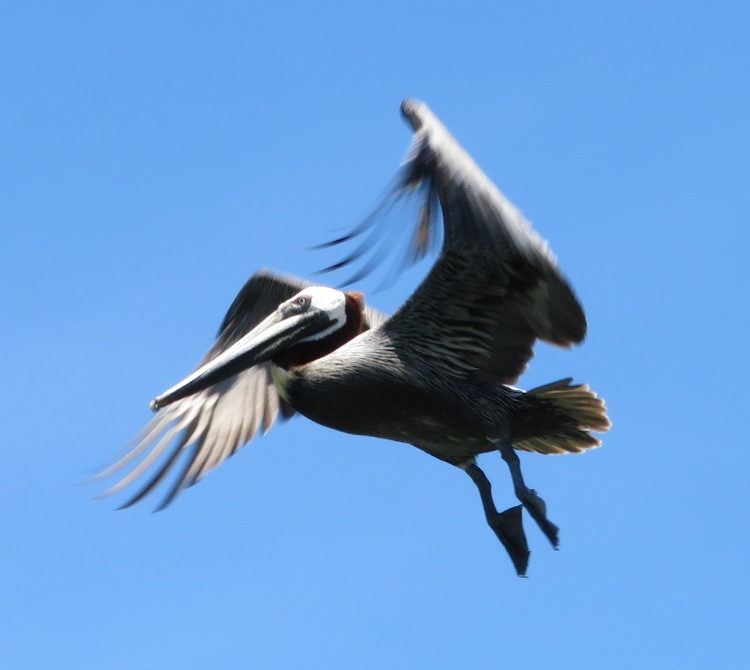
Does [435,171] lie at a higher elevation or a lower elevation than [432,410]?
higher

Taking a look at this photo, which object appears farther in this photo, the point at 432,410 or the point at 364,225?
the point at 432,410

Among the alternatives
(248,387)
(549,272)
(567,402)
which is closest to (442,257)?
(549,272)

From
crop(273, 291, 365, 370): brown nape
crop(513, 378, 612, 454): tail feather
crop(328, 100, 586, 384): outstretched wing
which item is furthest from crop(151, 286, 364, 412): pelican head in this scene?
crop(513, 378, 612, 454): tail feather

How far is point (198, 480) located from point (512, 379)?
→ 2465 millimetres

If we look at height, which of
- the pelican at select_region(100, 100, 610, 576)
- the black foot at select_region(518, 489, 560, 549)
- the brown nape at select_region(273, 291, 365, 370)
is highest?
the brown nape at select_region(273, 291, 365, 370)

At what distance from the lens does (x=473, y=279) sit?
904 centimetres

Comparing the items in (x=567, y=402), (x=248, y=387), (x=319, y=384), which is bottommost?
(x=567, y=402)

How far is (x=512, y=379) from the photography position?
957 cm

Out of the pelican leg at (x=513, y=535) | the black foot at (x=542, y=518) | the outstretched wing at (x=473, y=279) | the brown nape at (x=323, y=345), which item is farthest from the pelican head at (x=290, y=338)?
the black foot at (x=542, y=518)

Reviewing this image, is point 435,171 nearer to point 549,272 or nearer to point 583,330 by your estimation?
point 549,272

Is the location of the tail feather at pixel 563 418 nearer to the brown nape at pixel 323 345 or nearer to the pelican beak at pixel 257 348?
the brown nape at pixel 323 345

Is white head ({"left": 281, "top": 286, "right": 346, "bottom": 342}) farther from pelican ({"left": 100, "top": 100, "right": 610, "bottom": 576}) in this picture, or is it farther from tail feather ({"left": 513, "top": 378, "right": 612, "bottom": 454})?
tail feather ({"left": 513, "top": 378, "right": 612, "bottom": 454})

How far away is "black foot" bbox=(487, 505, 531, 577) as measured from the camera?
362 inches

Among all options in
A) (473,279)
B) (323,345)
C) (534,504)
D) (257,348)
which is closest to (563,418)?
(534,504)
